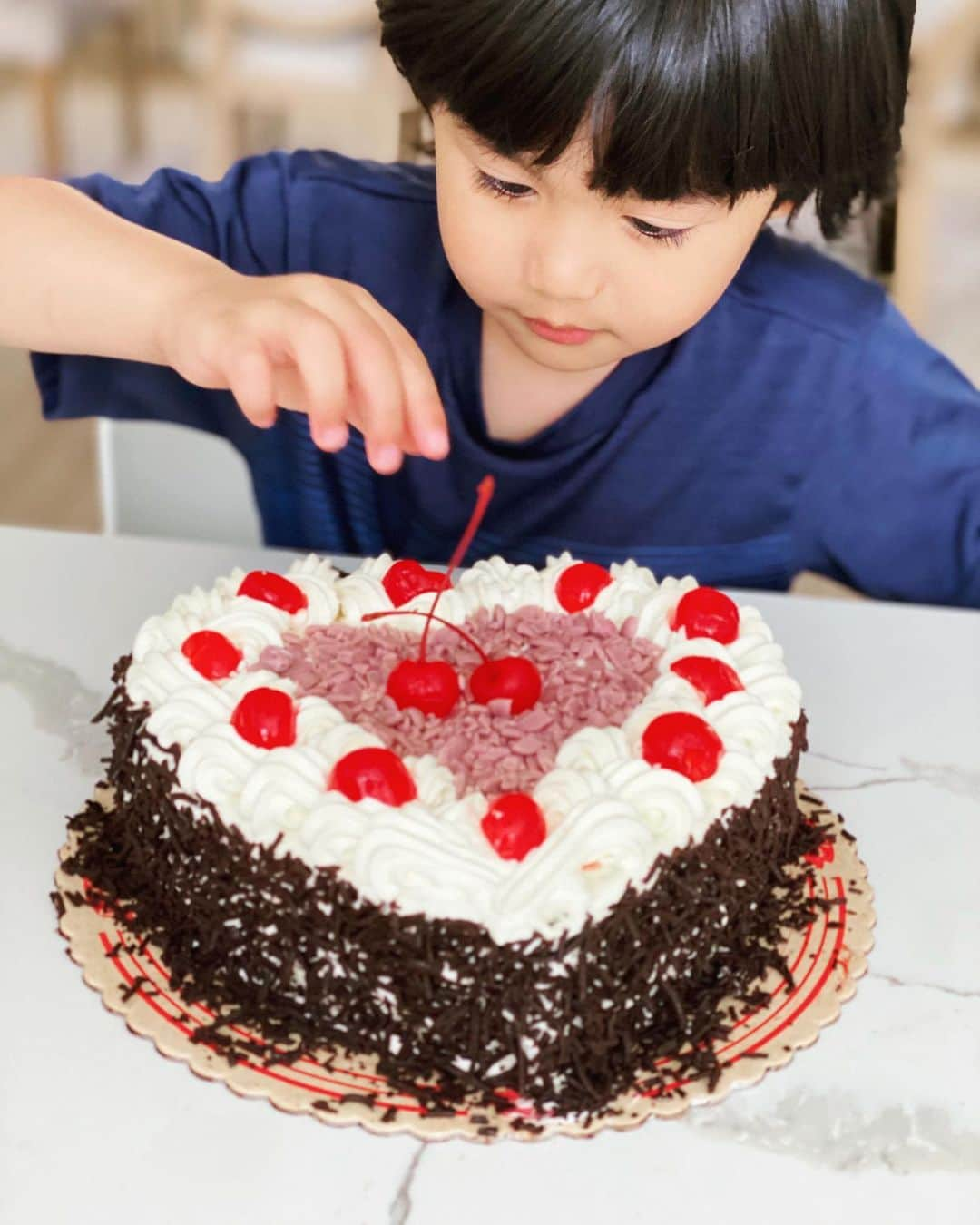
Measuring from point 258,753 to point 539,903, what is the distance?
0.24m

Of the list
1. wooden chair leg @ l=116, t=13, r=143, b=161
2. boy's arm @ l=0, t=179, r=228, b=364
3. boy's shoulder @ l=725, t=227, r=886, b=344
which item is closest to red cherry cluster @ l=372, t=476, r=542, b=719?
boy's arm @ l=0, t=179, r=228, b=364

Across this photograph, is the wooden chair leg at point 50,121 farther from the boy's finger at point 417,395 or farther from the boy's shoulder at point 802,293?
the boy's finger at point 417,395

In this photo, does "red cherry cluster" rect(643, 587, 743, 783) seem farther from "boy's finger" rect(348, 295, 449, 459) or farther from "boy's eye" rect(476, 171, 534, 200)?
"boy's eye" rect(476, 171, 534, 200)

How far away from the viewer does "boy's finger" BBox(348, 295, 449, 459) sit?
113 cm

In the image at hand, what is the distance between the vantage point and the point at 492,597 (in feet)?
4.29

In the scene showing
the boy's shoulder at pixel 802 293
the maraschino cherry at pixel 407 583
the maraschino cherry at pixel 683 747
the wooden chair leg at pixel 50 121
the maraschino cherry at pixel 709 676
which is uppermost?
the boy's shoulder at pixel 802 293

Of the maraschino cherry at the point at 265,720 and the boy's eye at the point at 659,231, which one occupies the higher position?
the boy's eye at the point at 659,231

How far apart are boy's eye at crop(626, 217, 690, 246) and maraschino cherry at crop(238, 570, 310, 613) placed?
0.40 meters

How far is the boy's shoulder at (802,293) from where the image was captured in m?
1.72

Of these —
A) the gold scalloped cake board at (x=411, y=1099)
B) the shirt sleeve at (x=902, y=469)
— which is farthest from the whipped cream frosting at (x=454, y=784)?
the shirt sleeve at (x=902, y=469)

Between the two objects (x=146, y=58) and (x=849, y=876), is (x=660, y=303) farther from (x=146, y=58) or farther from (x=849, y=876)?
(x=146, y=58)

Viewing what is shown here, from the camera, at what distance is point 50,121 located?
4.14m

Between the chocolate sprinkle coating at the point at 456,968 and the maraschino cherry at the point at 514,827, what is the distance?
0.18ft

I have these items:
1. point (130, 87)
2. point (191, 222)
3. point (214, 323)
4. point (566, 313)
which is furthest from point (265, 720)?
point (130, 87)
